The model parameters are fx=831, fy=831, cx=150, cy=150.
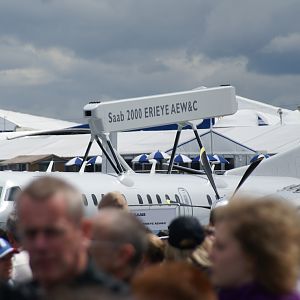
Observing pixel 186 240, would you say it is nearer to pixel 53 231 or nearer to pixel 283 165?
pixel 53 231

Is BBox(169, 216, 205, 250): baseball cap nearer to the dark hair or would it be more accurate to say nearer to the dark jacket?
the dark hair

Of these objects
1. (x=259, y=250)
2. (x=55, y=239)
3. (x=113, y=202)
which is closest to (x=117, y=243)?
(x=55, y=239)

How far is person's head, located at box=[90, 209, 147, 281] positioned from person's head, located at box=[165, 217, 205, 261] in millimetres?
1897

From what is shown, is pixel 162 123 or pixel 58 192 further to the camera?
pixel 162 123

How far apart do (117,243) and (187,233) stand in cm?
208

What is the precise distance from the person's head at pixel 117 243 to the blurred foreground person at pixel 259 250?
37 cm

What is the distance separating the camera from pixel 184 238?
5.58m

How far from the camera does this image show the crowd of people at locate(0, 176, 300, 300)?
→ 3.13m

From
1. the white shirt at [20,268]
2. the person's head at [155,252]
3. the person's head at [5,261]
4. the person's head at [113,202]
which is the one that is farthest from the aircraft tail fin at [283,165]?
the person's head at [5,261]

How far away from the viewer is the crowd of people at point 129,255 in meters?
3.13

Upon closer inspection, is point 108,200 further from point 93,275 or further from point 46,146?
point 46,146

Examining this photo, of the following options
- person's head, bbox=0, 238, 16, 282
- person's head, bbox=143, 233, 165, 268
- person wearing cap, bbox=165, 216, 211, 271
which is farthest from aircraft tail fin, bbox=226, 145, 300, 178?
person's head, bbox=0, 238, 16, 282

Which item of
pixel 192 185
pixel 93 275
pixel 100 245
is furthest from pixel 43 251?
pixel 192 185

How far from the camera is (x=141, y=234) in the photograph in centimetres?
365
